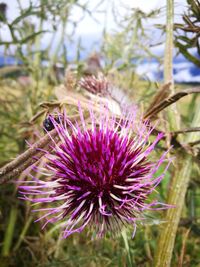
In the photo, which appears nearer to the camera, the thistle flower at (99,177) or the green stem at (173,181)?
the thistle flower at (99,177)

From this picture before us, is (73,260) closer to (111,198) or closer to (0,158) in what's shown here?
(111,198)

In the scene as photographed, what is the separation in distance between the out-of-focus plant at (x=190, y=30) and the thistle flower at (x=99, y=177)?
281 millimetres

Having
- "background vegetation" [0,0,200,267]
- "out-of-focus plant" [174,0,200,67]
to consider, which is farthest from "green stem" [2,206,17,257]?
"out-of-focus plant" [174,0,200,67]

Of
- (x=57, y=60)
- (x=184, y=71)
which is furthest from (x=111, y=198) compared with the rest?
(x=57, y=60)

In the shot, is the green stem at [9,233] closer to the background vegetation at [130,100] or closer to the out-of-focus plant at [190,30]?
the background vegetation at [130,100]

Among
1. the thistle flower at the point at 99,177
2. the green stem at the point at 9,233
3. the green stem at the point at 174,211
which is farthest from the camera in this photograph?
the green stem at the point at 9,233

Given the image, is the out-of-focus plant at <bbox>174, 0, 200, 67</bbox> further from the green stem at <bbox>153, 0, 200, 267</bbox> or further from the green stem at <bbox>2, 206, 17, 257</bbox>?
the green stem at <bbox>2, 206, 17, 257</bbox>

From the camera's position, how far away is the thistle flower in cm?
70

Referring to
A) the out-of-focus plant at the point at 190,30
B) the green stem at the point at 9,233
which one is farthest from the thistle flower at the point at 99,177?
the green stem at the point at 9,233

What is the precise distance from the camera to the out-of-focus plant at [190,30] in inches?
34.9

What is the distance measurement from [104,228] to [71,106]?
0.89 ft

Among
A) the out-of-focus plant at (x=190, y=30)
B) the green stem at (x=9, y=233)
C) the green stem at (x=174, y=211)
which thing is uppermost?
the out-of-focus plant at (x=190, y=30)

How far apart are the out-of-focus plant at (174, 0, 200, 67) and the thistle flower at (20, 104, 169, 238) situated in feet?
0.92

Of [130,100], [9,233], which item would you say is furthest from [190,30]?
[9,233]
